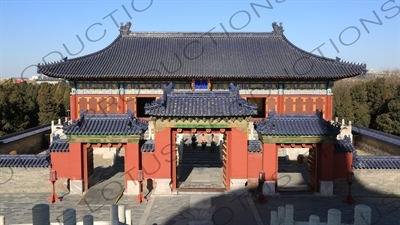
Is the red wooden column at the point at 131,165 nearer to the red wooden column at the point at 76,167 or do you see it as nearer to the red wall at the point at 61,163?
the red wooden column at the point at 76,167

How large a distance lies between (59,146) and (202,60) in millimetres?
13455

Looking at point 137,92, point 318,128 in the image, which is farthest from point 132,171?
point 137,92

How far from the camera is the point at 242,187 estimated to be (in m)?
13.7

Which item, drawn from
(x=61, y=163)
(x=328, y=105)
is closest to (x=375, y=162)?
(x=328, y=105)

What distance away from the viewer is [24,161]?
47.1ft

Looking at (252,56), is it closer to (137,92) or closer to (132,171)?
(137,92)

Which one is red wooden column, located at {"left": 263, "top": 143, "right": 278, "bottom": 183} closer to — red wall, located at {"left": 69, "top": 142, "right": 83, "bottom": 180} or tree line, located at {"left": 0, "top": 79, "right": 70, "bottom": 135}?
red wall, located at {"left": 69, "top": 142, "right": 83, "bottom": 180}

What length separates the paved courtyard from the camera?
37.1ft

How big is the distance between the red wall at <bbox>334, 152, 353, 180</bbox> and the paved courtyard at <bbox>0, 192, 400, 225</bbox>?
0.88 meters

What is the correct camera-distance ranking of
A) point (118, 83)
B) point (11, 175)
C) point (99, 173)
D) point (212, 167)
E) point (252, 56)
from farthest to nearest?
point (252, 56) → point (118, 83) → point (212, 167) → point (99, 173) → point (11, 175)

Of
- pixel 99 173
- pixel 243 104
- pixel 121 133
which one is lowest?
pixel 99 173

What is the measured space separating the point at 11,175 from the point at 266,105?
16137 millimetres

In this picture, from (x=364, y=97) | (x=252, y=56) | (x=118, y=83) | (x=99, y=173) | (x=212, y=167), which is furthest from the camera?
(x=364, y=97)

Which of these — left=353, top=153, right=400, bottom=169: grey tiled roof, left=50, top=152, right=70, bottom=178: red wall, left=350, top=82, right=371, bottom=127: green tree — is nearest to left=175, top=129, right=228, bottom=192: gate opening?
left=50, top=152, right=70, bottom=178: red wall
